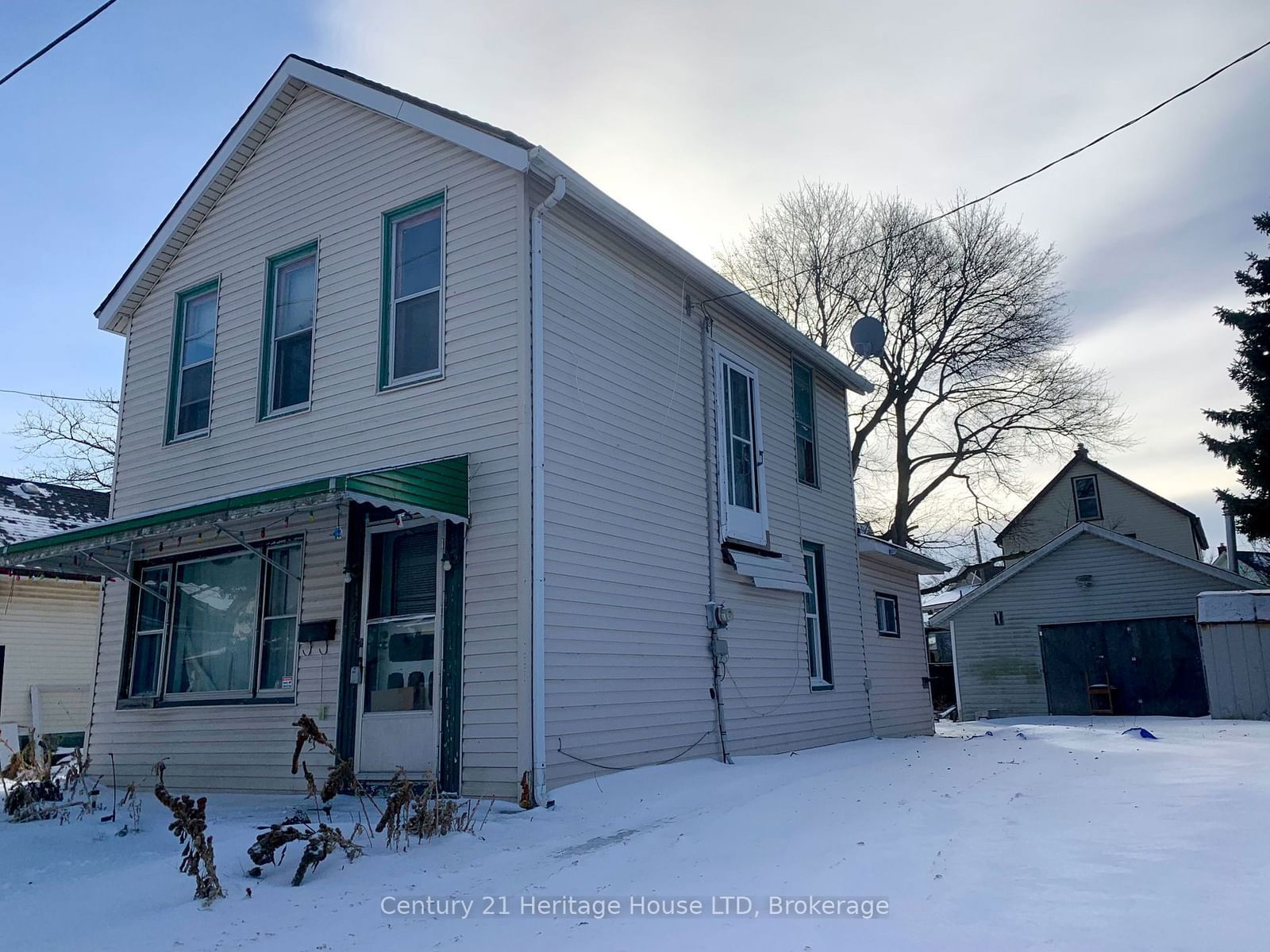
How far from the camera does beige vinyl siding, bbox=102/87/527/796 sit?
300 inches

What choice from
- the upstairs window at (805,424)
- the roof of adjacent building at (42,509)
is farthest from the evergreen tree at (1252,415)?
the roof of adjacent building at (42,509)

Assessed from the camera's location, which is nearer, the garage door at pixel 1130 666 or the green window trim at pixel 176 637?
the green window trim at pixel 176 637

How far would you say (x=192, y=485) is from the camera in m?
10.2

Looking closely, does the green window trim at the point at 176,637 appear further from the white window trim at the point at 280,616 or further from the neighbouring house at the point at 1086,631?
the neighbouring house at the point at 1086,631

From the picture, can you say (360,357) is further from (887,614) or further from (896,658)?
(896,658)

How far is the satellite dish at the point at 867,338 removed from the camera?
13125mm

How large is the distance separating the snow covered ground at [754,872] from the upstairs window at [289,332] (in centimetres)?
409

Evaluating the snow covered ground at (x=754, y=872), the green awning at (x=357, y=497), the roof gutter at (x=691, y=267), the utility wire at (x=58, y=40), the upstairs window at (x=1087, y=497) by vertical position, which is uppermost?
the upstairs window at (x=1087, y=497)

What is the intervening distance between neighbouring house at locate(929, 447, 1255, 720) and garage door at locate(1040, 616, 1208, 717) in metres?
0.02

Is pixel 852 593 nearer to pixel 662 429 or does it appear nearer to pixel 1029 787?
pixel 662 429

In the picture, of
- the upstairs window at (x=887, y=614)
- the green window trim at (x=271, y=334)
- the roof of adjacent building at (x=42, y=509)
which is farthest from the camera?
the roof of adjacent building at (x=42, y=509)

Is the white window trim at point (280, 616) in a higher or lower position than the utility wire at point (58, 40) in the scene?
lower

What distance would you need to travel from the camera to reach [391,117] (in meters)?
9.36

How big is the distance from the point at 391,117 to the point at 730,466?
5.17 m
